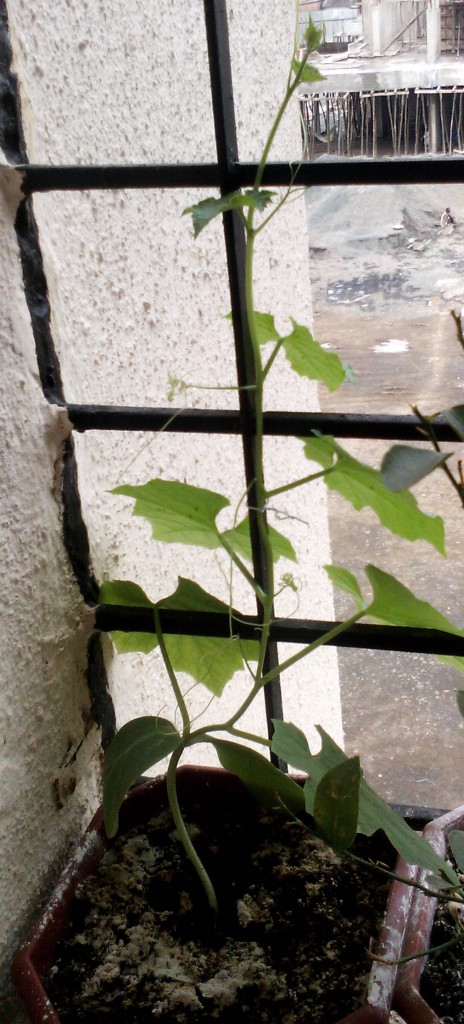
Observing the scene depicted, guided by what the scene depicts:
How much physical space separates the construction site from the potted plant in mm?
153

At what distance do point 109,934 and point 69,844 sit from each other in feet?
0.28

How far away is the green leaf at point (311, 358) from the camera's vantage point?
1.68 ft

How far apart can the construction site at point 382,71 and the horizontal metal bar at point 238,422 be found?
14 cm

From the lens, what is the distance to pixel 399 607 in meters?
0.54

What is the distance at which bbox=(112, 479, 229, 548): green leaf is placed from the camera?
1.81ft

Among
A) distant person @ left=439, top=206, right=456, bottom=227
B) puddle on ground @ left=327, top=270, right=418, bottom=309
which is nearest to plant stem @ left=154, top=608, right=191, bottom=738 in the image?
puddle on ground @ left=327, top=270, right=418, bottom=309

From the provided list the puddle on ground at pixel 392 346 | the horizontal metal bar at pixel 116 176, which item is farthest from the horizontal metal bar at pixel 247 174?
the puddle on ground at pixel 392 346

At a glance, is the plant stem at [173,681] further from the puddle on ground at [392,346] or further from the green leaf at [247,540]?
the puddle on ground at [392,346]

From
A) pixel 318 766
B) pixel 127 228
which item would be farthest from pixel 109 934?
pixel 127 228

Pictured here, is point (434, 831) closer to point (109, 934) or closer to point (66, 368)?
point (109, 934)

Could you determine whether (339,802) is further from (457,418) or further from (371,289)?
(371,289)

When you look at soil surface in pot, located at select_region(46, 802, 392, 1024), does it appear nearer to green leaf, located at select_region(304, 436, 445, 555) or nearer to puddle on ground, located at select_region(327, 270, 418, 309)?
green leaf, located at select_region(304, 436, 445, 555)

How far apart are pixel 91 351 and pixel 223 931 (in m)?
0.39

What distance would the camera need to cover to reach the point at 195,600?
609 mm
